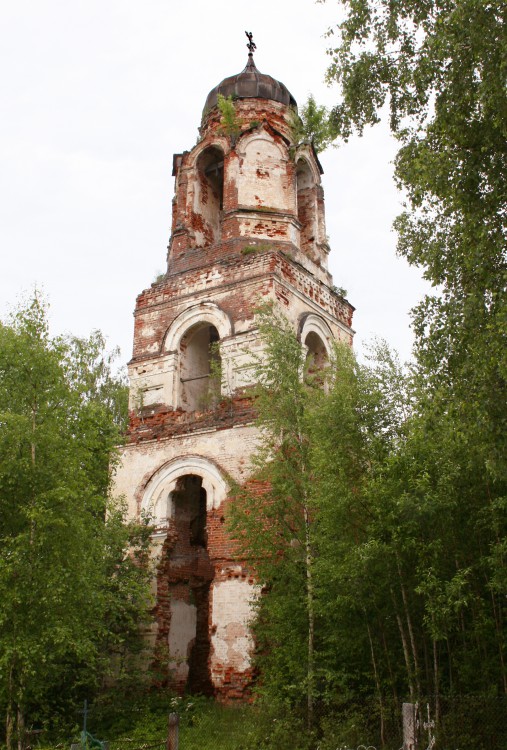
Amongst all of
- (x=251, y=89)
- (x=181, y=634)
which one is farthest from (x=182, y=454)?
(x=251, y=89)

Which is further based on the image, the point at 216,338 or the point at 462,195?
the point at 216,338

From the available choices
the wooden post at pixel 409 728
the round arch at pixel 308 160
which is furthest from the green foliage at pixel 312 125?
the wooden post at pixel 409 728

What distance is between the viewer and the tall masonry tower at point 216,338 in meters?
13.0

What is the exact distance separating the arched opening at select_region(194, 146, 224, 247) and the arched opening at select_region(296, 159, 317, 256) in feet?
6.17

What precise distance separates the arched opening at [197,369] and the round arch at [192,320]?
13 centimetres

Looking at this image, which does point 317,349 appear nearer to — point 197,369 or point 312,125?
point 197,369

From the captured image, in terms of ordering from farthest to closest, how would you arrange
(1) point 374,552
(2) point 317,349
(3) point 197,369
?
(2) point 317,349
(3) point 197,369
(1) point 374,552

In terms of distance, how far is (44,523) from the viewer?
879cm

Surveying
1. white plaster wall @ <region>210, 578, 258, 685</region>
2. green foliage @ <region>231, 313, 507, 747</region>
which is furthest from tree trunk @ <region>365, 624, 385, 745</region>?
white plaster wall @ <region>210, 578, 258, 685</region>

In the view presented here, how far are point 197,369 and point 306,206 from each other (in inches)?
193

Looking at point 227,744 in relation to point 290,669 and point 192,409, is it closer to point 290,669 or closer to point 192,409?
point 290,669

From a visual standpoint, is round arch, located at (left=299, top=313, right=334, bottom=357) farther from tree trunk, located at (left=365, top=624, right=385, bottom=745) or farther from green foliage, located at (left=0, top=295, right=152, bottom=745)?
tree trunk, located at (left=365, top=624, right=385, bottom=745)

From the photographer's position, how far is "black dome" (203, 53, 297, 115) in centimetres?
1780

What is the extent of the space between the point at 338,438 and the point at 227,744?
14.2 ft
